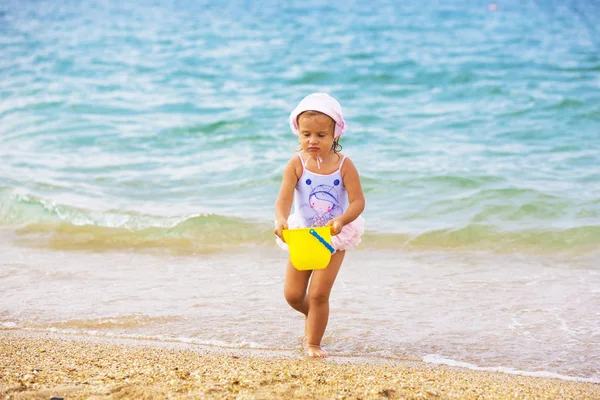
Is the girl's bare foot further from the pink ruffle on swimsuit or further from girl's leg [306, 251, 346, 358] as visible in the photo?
the pink ruffle on swimsuit

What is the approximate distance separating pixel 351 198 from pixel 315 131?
397 mm

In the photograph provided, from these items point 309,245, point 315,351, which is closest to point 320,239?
point 309,245

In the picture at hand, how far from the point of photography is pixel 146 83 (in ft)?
46.2

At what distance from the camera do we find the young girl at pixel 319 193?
383 cm

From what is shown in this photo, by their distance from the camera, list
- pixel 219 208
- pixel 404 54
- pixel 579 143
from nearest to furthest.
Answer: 1. pixel 219 208
2. pixel 579 143
3. pixel 404 54

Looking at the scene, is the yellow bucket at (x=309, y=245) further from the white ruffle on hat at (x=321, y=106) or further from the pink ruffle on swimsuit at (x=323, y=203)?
the white ruffle on hat at (x=321, y=106)

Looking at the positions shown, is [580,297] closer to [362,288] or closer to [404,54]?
[362,288]

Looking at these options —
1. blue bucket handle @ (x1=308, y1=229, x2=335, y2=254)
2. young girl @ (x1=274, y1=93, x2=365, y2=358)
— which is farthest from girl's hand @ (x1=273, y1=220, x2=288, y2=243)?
blue bucket handle @ (x1=308, y1=229, x2=335, y2=254)

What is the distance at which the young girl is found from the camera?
3.83 m

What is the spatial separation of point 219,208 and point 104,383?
4343mm

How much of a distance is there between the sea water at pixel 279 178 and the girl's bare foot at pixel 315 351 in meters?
0.12

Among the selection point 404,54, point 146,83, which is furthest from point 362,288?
point 404,54

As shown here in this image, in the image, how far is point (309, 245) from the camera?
3.62 meters

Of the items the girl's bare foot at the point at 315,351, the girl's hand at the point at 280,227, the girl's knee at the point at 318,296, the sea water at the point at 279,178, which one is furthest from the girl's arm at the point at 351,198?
the sea water at the point at 279,178
